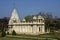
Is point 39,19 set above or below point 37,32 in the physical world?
above

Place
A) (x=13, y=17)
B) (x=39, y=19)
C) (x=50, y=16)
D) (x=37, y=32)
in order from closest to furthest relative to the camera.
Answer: (x=37, y=32) < (x=39, y=19) < (x=13, y=17) < (x=50, y=16)

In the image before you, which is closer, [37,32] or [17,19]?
[37,32]

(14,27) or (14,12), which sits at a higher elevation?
(14,12)

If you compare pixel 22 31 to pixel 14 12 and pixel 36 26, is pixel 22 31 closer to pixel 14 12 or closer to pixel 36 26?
pixel 36 26

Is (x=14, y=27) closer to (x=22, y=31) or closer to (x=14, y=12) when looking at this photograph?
(x=22, y=31)

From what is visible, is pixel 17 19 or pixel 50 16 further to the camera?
pixel 50 16

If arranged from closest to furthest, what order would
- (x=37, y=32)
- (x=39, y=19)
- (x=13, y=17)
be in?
(x=37, y=32) → (x=39, y=19) → (x=13, y=17)

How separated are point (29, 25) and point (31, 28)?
0.88m

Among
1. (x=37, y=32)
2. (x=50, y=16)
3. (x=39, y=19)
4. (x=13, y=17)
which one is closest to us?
(x=37, y=32)

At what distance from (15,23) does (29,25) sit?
3835mm

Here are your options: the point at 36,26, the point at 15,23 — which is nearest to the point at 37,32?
the point at 36,26

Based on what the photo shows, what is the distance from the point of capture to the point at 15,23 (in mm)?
47312

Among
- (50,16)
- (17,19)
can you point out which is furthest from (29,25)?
(50,16)

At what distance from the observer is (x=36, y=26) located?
148 ft
